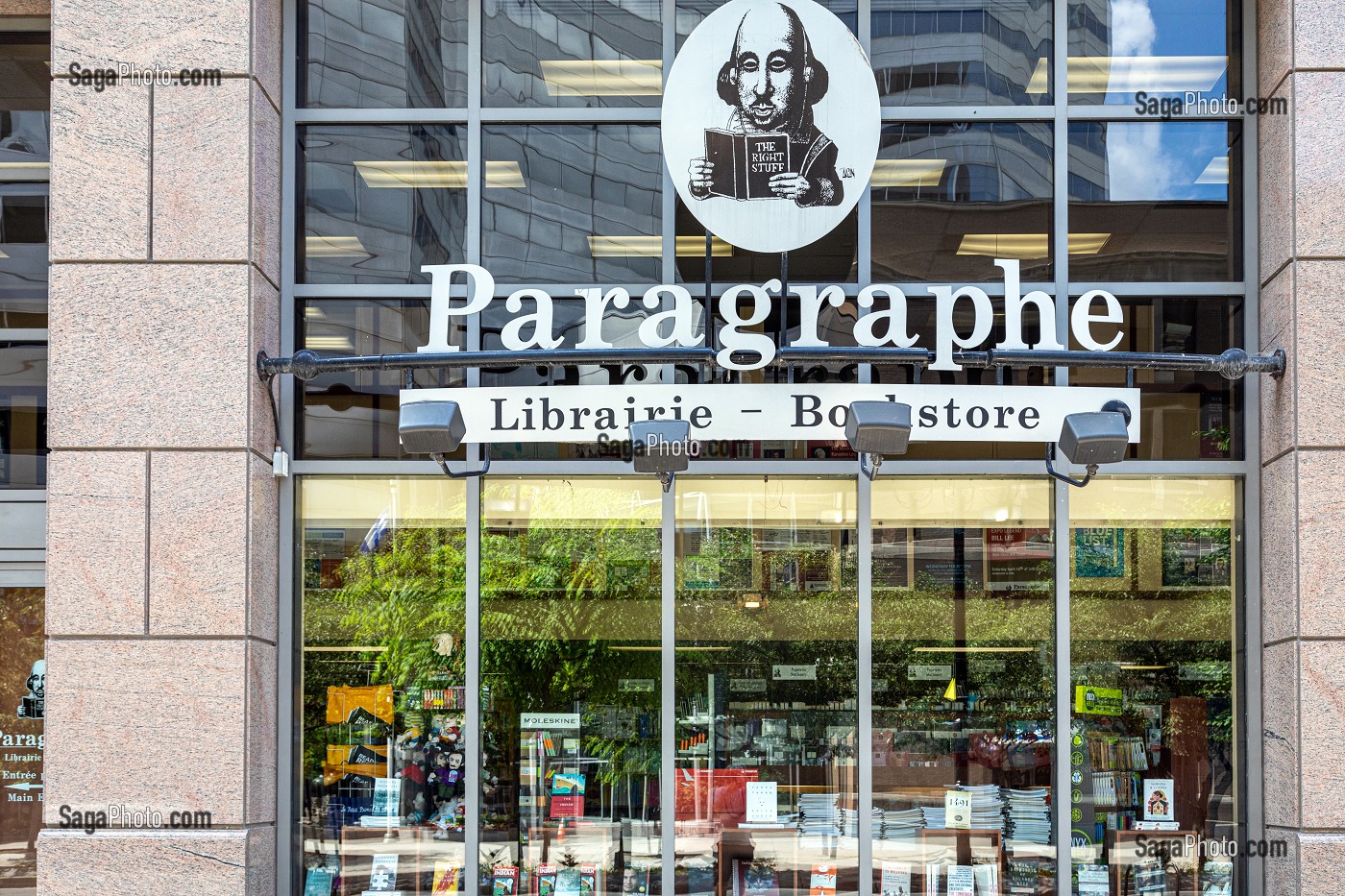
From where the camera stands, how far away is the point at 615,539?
26.5 feet

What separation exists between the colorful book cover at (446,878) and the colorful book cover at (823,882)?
89.8 inches

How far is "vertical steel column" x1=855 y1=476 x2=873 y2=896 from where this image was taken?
7.79 metres

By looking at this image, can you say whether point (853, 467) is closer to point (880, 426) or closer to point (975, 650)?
point (880, 426)

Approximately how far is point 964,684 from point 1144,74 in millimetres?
4337

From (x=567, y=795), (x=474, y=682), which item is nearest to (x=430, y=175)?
(x=474, y=682)

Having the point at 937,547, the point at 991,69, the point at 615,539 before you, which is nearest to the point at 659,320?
the point at 615,539

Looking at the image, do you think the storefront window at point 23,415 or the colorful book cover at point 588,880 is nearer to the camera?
the colorful book cover at point 588,880

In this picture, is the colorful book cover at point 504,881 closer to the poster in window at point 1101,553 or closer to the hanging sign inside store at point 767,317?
the hanging sign inside store at point 767,317

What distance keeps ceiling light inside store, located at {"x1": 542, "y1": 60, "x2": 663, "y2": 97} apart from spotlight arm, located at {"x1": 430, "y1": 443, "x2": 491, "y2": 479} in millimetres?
2521

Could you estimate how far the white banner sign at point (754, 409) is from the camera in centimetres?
748

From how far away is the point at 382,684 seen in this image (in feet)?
26.4

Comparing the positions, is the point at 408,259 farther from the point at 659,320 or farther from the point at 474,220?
the point at 659,320

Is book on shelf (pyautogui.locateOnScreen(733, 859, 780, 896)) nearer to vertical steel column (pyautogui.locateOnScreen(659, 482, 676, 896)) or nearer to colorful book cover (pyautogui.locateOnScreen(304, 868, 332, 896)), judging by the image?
vertical steel column (pyautogui.locateOnScreen(659, 482, 676, 896))

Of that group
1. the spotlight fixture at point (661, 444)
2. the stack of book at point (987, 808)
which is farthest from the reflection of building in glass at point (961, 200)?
the stack of book at point (987, 808)
